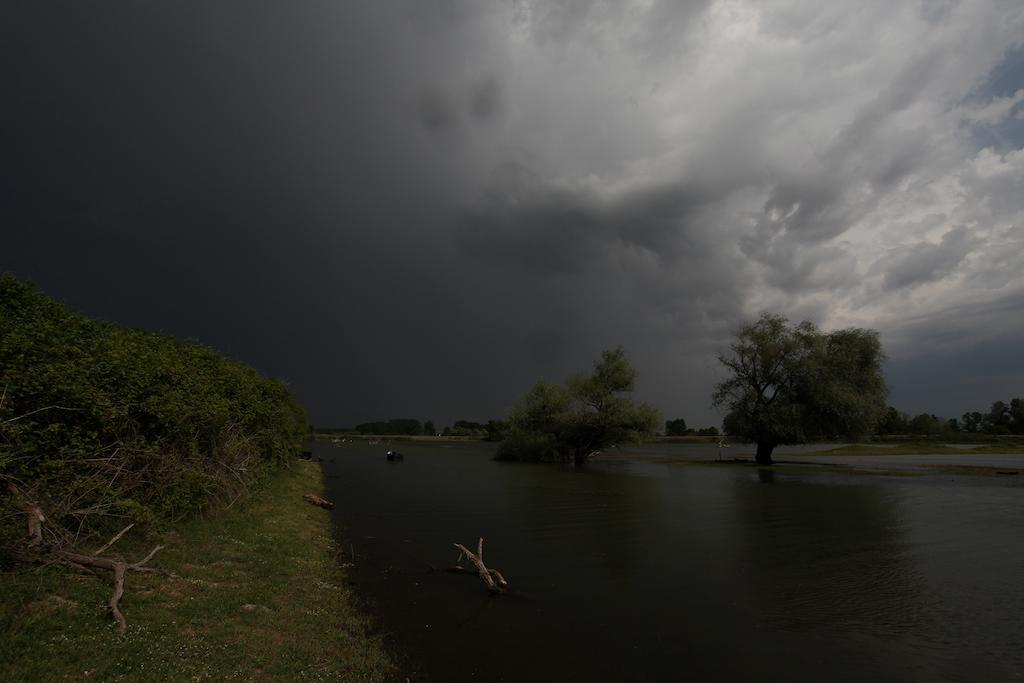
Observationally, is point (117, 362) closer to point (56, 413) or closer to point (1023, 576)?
point (56, 413)

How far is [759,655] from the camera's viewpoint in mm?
9008

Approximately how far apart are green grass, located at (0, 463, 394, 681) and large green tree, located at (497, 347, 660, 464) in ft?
177

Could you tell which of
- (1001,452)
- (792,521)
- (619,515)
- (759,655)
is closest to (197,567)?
(759,655)

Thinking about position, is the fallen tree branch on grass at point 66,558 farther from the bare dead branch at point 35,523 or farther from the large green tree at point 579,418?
the large green tree at point 579,418

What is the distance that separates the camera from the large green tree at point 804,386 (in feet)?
168

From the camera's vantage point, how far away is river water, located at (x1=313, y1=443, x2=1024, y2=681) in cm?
867

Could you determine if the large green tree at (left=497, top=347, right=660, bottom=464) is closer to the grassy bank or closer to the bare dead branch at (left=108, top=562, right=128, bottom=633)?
the grassy bank

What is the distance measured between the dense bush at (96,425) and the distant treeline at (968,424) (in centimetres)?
15200

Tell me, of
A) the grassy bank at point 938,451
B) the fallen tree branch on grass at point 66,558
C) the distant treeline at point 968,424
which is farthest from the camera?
the distant treeline at point 968,424

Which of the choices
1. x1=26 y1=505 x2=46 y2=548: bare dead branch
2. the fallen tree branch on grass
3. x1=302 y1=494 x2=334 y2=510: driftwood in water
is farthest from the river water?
x1=26 y1=505 x2=46 y2=548: bare dead branch

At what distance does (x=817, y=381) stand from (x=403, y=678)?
57410mm

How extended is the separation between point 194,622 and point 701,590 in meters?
11.4

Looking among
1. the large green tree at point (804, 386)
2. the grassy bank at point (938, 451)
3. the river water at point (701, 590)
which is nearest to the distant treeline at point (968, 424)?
the grassy bank at point (938, 451)

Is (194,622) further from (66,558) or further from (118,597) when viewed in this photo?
(66,558)
